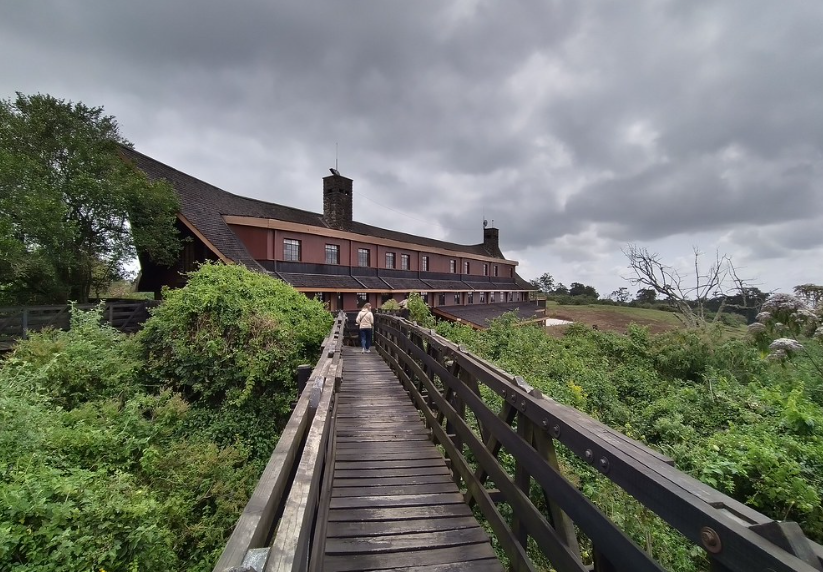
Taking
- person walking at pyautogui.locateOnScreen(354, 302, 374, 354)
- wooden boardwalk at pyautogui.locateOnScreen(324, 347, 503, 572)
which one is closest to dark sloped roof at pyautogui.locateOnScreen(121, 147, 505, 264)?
person walking at pyautogui.locateOnScreen(354, 302, 374, 354)

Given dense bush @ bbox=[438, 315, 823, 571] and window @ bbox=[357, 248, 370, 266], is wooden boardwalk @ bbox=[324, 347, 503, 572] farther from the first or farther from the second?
window @ bbox=[357, 248, 370, 266]

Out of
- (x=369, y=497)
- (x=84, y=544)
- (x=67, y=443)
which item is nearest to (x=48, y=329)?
(x=67, y=443)

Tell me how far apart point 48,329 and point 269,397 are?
7141 millimetres

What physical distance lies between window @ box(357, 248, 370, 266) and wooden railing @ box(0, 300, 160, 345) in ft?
32.0

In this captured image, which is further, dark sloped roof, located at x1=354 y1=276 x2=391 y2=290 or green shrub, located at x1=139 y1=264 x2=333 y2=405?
dark sloped roof, located at x1=354 y1=276 x2=391 y2=290

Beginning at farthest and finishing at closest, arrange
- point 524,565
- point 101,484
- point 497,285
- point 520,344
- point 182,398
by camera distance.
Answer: point 497,285
point 520,344
point 182,398
point 101,484
point 524,565

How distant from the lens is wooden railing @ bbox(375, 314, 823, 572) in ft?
3.26

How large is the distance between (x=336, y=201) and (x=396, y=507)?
2025 centimetres

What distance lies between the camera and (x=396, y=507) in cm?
312

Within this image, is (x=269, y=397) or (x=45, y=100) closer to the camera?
(x=269, y=397)

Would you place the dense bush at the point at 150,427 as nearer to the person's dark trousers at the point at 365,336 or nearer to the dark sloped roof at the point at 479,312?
the person's dark trousers at the point at 365,336

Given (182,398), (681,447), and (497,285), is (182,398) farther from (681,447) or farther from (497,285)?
(497,285)

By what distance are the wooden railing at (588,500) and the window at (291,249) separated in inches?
563

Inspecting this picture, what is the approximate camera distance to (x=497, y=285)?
35.4 meters
